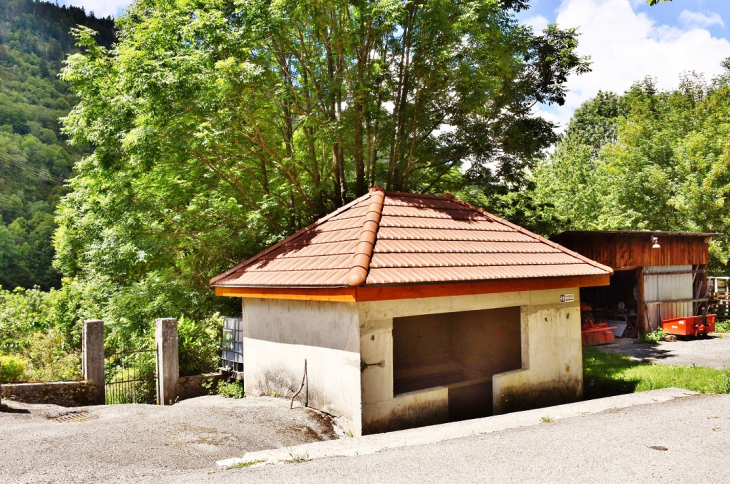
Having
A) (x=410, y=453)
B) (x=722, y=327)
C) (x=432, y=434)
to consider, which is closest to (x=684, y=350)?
(x=722, y=327)

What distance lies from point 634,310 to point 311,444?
55.9ft

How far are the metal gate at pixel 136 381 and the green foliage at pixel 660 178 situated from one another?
14992mm

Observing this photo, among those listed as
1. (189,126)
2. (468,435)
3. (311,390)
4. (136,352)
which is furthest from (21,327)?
(468,435)

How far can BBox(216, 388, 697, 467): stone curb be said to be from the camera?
20.2 feet

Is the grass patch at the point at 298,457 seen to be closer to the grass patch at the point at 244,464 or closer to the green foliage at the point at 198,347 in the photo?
the grass patch at the point at 244,464

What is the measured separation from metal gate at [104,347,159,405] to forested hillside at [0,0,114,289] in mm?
33494

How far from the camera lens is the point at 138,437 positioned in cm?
688

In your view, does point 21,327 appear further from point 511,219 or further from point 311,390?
point 511,219

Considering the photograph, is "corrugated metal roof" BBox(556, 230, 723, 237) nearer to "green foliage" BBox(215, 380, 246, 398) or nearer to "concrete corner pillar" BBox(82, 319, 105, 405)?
"green foliage" BBox(215, 380, 246, 398)

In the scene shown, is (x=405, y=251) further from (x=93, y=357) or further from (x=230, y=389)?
(x=93, y=357)

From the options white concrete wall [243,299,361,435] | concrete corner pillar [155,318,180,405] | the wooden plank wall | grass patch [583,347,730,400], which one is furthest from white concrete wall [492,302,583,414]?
the wooden plank wall

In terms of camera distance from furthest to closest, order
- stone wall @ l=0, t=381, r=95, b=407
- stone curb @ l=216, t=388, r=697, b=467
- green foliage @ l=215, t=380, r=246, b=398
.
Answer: green foliage @ l=215, t=380, r=246, b=398 → stone wall @ l=0, t=381, r=95, b=407 → stone curb @ l=216, t=388, r=697, b=467

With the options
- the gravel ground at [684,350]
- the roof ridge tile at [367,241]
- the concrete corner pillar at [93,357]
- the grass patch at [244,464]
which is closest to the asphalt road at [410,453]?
the grass patch at [244,464]

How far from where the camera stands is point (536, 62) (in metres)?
18.8
